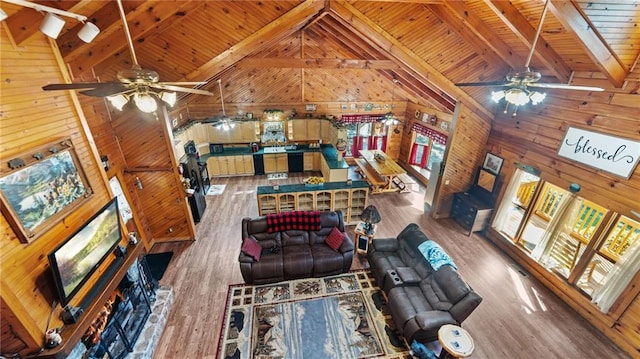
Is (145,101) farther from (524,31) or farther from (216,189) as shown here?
(216,189)

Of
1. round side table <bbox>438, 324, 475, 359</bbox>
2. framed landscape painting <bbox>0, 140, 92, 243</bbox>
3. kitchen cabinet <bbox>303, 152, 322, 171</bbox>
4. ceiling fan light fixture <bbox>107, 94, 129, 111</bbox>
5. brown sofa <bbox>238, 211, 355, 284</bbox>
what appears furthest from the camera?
kitchen cabinet <bbox>303, 152, 322, 171</bbox>

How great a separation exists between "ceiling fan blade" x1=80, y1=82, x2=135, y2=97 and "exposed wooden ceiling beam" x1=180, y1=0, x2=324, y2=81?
238 cm

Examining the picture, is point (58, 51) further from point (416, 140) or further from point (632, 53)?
point (416, 140)

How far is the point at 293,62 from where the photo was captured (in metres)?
5.54

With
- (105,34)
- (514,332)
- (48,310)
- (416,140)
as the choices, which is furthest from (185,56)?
(416,140)

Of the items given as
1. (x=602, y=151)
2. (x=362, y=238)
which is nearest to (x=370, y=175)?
(x=362, y=238)

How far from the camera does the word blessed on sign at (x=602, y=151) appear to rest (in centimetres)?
363

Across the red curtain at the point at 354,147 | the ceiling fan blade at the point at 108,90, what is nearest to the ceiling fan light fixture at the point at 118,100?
the ceiling fan blade at the point at 108,90

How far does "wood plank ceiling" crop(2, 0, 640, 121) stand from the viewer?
321 cm

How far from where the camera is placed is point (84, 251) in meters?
2.96

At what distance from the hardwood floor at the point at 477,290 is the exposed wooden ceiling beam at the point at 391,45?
11.5 feet

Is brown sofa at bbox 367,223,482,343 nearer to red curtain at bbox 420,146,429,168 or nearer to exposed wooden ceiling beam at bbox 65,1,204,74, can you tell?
exposed wooden ceiling beam at bbox 65,1,204,74

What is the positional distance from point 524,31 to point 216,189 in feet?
28.2

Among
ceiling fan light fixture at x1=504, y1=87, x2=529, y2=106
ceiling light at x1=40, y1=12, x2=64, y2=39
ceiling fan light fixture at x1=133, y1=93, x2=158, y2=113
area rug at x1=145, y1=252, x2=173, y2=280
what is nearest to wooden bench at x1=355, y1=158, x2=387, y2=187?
ceiling fan light fixture at x1=504, y1=87, x2=529, y2=106
